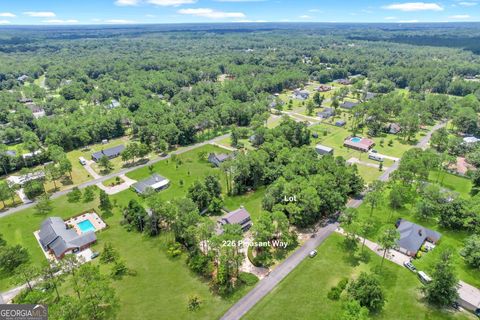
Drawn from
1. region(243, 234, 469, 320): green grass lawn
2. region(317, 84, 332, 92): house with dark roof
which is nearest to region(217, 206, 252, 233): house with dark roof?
region(243, 234, 469, 320): green grass lawn

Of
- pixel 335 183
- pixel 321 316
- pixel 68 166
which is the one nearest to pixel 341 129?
pixel 335 183

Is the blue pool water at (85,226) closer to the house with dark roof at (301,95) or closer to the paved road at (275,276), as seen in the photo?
the paved road at (275,276)

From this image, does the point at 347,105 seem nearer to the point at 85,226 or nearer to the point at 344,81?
the point at 344,81

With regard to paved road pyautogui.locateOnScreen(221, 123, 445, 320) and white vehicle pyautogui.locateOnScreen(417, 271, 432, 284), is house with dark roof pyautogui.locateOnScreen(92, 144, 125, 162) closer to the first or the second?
paved road pyautogui.locateOnScreen(221, 123, 445, 320)

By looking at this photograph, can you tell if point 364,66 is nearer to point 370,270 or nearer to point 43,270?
point 370,270

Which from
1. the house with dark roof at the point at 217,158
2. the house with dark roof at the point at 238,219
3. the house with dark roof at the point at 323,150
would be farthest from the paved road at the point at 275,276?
the house with dark roof at the point at 217,158

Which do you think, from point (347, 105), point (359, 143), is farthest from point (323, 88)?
point (359, 143)

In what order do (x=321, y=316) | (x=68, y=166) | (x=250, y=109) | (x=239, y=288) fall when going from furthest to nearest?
(x=250, y=109) < (x=68, y=166) < (x=239, y=288) < (x=321, y=316)
